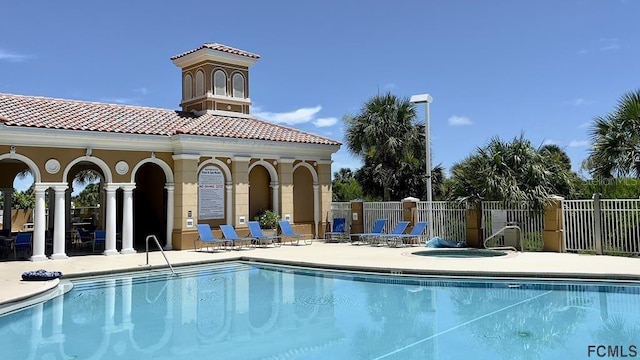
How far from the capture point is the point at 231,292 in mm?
12531

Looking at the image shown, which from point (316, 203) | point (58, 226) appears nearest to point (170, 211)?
point (58, 226)

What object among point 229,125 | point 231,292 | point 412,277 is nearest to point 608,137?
point 412,277

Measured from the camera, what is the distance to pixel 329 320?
31.3ft

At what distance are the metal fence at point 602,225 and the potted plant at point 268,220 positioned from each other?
10982 millimetres

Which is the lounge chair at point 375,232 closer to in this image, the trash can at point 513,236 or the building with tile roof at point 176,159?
the building with tile roof at point 176,159

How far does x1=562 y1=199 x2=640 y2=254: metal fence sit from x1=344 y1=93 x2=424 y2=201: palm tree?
1130cm

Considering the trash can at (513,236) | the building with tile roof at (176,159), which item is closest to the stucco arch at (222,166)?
the building with tile roof at (176,159)

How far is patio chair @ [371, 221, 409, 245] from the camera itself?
20405mm

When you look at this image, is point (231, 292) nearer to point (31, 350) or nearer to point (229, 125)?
point (31, 350)

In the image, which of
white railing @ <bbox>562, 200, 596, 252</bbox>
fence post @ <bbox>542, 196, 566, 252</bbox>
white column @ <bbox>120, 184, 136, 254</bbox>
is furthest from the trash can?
white column @ <bbox>120, 184, 136, 254</bbox>

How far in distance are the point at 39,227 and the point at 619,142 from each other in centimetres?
1769

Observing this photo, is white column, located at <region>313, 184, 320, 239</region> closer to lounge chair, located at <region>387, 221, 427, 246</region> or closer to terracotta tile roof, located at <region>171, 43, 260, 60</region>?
lounge chair, located at <region>387, 221, 427, 246</region>

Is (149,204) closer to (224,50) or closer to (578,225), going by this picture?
(224,50)

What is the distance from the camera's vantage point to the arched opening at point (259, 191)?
2292cm
